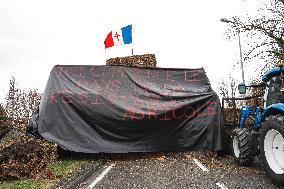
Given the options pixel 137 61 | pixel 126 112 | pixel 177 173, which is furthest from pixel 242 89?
pixel 137 61

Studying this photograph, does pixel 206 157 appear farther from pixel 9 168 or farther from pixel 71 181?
pixel 9 168

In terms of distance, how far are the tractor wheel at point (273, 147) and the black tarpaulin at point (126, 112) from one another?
13.4 ft

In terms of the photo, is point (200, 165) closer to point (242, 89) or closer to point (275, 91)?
point (242, 89)

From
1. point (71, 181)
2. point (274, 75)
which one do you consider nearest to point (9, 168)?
point (71, 181)

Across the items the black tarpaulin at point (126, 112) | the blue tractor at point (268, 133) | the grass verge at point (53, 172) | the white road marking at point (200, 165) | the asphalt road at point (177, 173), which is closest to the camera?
the blue tractor at point (268, 133)

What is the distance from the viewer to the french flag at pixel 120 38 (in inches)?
581

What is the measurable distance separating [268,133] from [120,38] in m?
9.31

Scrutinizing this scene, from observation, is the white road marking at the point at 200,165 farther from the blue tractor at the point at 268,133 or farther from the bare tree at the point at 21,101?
the bare tree at the point at 21,101

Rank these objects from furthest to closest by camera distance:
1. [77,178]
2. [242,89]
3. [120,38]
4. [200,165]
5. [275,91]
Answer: [120,38]
[200,165]
[242,89]
[275,91]
[77,178]

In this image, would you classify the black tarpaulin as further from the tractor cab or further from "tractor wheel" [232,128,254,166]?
the tractor cab

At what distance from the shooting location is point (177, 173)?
7.91 metres

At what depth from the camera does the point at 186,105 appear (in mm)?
11055

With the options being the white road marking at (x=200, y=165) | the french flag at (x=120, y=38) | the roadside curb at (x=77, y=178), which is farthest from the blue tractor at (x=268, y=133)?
the french flag at (x=120, y=38)

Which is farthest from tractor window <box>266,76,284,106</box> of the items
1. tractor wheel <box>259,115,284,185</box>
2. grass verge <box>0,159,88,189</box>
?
grass verge <box>0,159,88,189</box>
